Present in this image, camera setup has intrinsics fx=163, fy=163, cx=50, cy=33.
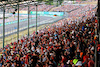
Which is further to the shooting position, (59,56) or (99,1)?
(59,56)

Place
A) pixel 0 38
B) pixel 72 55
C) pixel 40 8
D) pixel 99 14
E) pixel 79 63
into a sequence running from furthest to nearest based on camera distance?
pixel 40 8, pixel 0 38, pixel 72 55, pixel 79 63, pixel 99 14

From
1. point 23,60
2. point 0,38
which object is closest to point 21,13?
point 0,38

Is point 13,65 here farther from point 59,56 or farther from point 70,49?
point 70,49

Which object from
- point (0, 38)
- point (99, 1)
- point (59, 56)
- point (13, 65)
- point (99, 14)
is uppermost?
point (99, 1)

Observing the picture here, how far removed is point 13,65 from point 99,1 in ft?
15.9

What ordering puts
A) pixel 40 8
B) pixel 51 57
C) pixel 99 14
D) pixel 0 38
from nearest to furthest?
1. pixel 99 14
2. pixel 51 57
3. pixel 0 38
4. pixel 40 8

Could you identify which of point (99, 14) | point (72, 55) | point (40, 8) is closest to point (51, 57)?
point (72, 55)

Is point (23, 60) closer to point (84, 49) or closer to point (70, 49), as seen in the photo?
point (70, 49)

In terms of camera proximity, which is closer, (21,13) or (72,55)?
(72,55)

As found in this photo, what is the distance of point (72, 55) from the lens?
6.73m

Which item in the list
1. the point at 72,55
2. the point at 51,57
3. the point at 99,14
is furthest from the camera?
the point at 72,55

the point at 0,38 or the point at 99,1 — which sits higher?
the point at 99,1

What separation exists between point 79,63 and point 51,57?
140cm

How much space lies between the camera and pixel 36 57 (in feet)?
22.4
